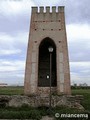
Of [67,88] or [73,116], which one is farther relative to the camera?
[67,88]

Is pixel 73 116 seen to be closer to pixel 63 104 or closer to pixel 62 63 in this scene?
pixel 63 104

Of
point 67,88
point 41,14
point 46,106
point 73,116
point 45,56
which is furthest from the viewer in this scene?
point 45,56

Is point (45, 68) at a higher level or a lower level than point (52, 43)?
lower

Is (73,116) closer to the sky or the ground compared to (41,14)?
closer to the ground

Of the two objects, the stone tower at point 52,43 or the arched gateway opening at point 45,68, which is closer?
the stone tower at point 52,43

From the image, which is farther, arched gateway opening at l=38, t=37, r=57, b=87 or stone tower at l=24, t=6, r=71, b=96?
arched gateway opening at l=38, t=37, r=57, b=87

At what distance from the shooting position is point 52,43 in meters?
24.2

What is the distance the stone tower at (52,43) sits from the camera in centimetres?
2238

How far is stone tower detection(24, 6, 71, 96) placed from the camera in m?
22.4

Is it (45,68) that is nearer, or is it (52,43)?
(52,43)

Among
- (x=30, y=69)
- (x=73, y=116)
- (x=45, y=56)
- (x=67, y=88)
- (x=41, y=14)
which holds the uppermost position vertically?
(x=41, y=14)

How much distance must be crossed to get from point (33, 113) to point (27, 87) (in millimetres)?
7806

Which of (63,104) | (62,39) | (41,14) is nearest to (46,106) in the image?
(63,104)

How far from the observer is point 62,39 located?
23031mm
